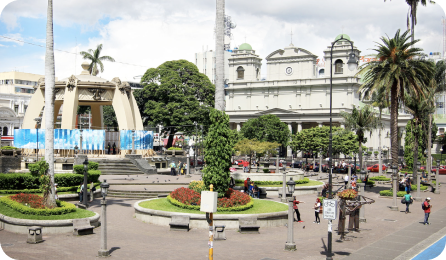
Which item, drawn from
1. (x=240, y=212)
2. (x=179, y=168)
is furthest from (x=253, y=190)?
(x=179, y=168)

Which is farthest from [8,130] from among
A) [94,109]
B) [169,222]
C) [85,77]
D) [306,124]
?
[169,222]

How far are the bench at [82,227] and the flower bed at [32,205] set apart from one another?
137 centimetres

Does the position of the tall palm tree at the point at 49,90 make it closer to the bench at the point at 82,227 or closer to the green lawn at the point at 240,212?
the bench at the point at 82,227

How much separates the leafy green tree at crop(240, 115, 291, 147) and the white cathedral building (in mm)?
12437

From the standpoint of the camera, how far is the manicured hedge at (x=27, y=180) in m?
24.2

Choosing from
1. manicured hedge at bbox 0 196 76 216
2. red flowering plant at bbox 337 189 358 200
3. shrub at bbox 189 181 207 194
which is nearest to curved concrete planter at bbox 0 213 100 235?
manicured hedge at bbox 0 196 76 216

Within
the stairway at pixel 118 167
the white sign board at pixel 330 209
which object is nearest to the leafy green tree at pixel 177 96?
the stairway at pixel 118 167

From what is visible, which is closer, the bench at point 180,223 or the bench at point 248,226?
the bench at point 248,226

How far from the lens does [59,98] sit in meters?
43.3

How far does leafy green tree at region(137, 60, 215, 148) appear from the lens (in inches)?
2436

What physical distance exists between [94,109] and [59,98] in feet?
23.0

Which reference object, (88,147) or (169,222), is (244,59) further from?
(169,222)

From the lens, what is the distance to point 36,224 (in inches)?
656

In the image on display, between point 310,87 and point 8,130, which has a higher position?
point 310,87
